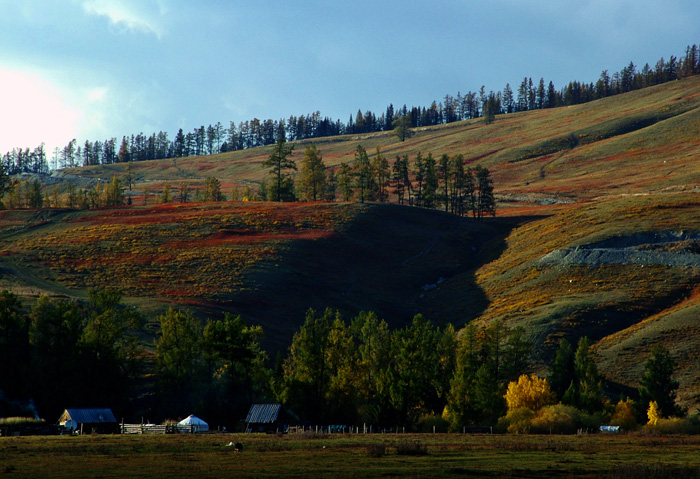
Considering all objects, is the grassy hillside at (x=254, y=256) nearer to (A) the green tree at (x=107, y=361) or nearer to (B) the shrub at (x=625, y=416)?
(A) the green tree at (x=107, y=361)

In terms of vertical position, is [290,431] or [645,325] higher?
[645,325]

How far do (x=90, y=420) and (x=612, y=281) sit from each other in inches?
2548

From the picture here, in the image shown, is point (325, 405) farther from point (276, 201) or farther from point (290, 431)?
point (276, 201)

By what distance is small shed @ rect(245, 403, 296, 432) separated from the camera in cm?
6006

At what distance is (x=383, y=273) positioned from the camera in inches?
4537

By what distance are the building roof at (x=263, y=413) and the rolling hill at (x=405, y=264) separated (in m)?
25.6

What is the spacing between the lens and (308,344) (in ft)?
230

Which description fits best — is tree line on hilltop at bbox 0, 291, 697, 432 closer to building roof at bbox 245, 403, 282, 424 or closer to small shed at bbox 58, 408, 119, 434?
building roof at bbox 245, 403, 282, 424

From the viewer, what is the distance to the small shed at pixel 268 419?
60.1 meters

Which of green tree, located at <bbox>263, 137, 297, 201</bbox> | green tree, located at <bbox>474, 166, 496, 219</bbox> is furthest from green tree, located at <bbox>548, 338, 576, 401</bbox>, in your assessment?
green tree, located at <bbox>263, 137, 297, 201</bbox>

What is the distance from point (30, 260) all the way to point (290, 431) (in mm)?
63431

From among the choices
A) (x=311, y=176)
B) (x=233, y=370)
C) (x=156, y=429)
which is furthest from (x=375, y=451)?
(x=311, y=176)

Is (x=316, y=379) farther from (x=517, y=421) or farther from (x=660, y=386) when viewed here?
(x=660, y=386)

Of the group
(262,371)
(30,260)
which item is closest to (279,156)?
(30,260)
